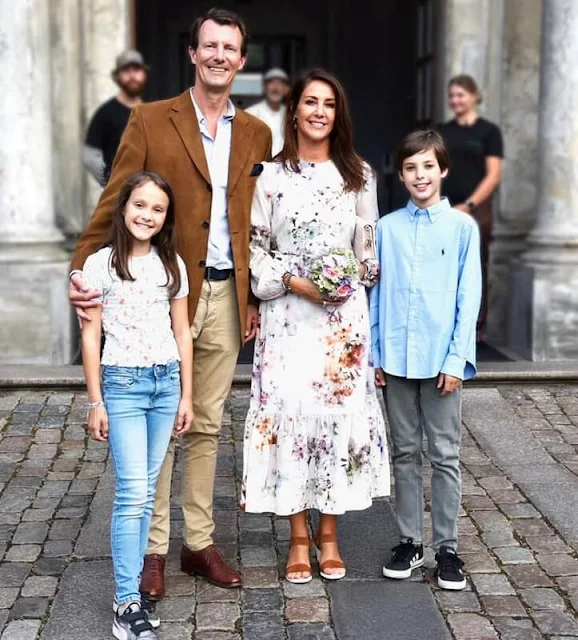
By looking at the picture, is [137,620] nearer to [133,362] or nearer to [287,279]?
[133,362]

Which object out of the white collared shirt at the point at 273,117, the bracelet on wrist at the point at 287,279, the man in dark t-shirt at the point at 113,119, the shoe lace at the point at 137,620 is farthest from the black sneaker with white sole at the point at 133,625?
the white collared shirt at the point at 273,117

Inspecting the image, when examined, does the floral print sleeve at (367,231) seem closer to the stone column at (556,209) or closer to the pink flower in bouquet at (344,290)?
the pink flower in bouquet at (344,290)

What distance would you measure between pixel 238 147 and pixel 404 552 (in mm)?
1484

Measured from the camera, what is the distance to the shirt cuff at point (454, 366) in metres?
3.89

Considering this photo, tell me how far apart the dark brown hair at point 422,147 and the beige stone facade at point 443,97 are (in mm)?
3745

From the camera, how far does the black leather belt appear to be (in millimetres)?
3898

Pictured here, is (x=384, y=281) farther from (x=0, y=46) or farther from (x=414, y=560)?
(x=0, y=46)

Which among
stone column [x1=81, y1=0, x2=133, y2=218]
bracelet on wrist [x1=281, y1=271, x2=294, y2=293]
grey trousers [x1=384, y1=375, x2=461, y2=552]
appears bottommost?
grey trousers [x1=384, y1=375, x2=461, y2=552]

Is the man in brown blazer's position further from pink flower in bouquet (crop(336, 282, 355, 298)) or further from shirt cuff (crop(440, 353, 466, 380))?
shirt cuff (crop(440, 353, 466, 380))

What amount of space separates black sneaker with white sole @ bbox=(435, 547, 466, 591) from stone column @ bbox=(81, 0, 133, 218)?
5.05 m

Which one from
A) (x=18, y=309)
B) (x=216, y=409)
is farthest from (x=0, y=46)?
Answer: (x=216, y=409)

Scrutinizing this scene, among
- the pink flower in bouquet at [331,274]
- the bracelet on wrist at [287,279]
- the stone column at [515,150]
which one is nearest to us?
the pink flower in bouquet at [331,274]

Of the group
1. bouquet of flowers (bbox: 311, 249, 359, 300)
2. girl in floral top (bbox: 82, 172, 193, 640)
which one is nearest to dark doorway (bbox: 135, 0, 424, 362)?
bouquet of flowers (bbox: 311, 249, 359, 300)

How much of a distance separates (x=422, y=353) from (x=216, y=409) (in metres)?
0.71
